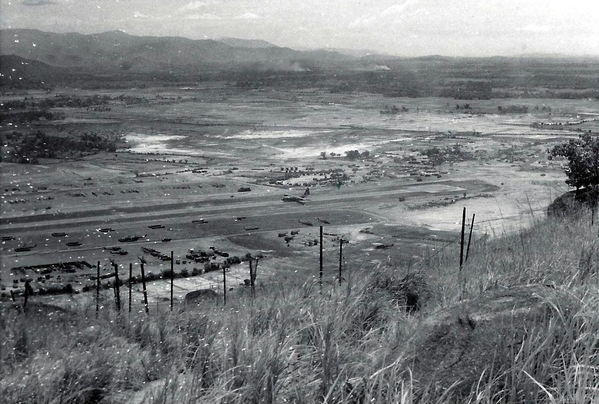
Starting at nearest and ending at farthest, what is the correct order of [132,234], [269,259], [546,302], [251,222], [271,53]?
1. [546,302]
2. [269,259]
3. [132,234]
4. [251,222]
5. [271,53]

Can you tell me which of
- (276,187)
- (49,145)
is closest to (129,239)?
(276,187)

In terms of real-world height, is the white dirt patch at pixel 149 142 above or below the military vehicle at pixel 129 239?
above

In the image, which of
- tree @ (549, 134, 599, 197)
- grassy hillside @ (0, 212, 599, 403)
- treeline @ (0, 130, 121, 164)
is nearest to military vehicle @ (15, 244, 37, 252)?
treeline @ (0, 130, 121, 164)

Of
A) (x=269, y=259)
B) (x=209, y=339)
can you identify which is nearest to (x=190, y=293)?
(x=269, y=259)

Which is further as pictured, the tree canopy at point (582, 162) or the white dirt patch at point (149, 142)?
the white dirt patch at point (149, 142)

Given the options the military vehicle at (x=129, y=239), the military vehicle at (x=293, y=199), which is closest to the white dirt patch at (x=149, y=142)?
the military vehicle at (x=293, y=199)

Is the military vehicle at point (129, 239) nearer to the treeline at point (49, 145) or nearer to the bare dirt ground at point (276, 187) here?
the bare dirt ground at point (276, 187)

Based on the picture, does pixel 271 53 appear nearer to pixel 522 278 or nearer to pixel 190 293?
pixel 190 293
